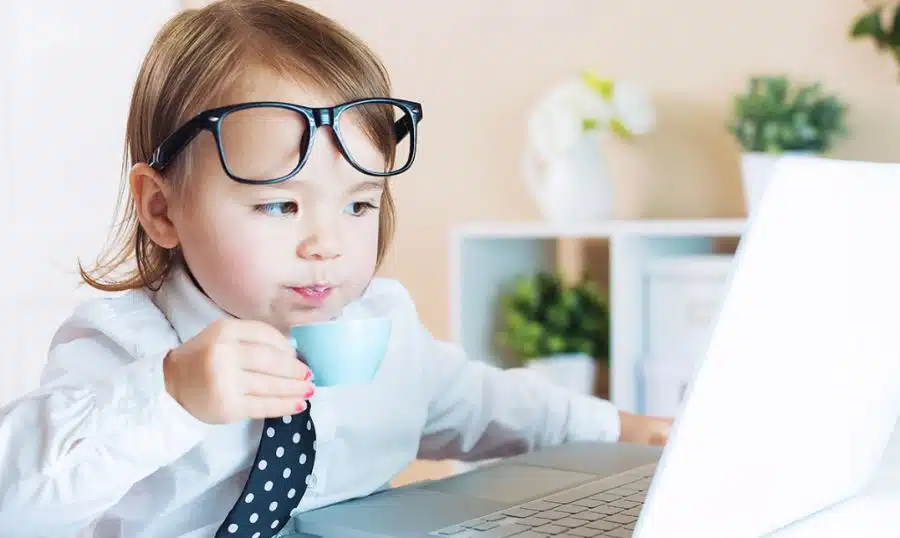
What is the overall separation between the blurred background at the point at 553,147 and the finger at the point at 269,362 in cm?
145

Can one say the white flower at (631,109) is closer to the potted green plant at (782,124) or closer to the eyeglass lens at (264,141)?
the potted green plant at (782,124)

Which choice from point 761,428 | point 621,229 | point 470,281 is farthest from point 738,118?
point 761,428

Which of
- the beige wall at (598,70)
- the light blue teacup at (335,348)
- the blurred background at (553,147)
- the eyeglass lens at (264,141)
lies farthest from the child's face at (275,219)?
the beige wall at (598,70)

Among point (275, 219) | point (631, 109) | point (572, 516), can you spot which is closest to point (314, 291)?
point (275, 219)

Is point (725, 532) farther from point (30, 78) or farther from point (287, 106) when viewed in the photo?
point (30, 78)

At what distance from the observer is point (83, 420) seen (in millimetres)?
741

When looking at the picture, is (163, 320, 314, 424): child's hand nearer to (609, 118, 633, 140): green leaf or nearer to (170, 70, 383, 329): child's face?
(170, 70, 383, 329): child's face

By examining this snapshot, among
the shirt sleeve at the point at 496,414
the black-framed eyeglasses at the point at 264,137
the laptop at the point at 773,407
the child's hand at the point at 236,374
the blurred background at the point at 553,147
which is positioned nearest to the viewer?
the laptop at the point at 773,407

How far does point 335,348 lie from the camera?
0.76 m

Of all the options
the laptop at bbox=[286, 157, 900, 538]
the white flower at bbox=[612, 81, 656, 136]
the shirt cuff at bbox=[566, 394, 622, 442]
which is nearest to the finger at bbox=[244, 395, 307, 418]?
the laptop at bbox=[286, 157, 900, 538]

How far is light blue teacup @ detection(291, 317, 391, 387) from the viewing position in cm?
76

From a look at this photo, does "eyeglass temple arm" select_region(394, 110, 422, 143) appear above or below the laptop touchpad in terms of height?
above

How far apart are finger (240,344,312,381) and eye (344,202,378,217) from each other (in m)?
0.24

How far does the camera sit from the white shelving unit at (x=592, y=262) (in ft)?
7.38
